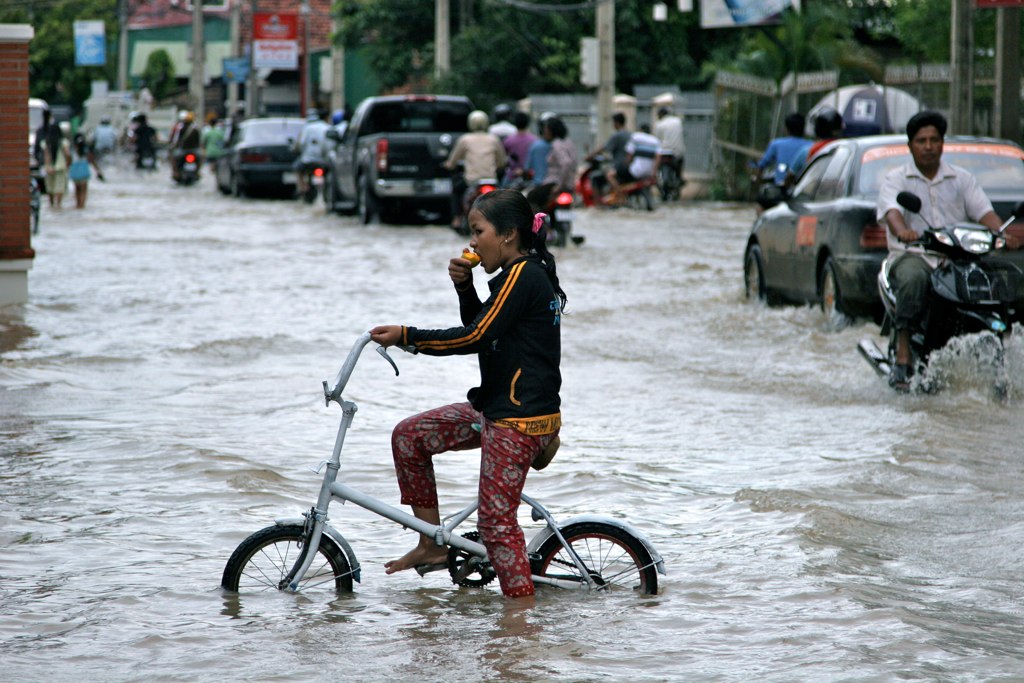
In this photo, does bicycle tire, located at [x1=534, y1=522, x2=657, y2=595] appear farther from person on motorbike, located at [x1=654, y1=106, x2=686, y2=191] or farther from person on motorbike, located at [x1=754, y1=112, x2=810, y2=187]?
person on motorbike, located at [x1=654, y1=106, x2=686, y2=191]

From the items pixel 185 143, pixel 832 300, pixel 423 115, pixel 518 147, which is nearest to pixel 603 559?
pixel 832 300

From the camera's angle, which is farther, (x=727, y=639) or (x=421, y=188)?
(x=421, y=188)

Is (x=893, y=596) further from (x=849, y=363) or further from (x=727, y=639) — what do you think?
(x=849, y=363)

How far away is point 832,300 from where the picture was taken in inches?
460

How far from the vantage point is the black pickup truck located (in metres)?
22.8

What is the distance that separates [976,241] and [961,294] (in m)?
0.30

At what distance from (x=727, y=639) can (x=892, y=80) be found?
22.6 m

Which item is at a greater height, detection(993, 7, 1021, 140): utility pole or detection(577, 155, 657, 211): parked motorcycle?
detection(993, 7, 1021, 140): utility pole

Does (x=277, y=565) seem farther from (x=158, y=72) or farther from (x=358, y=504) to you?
(x=158, y=72)

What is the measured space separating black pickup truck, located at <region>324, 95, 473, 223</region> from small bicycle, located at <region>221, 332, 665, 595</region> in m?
17.7

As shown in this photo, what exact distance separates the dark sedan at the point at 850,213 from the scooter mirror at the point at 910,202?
6.08ft

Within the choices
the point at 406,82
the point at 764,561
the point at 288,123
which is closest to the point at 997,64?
the point at 764,561

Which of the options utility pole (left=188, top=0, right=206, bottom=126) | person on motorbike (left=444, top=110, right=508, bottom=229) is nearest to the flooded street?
person on motorbike (left=444, top=110, right=508, bottom=229)

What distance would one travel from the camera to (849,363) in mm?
10742
